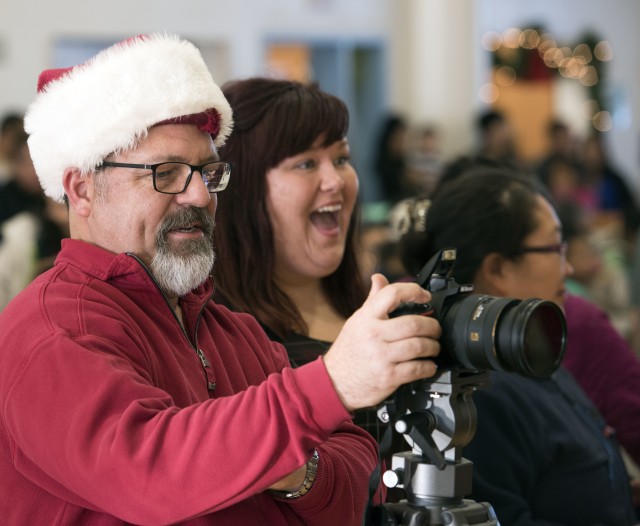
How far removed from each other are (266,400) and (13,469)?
0.38 m

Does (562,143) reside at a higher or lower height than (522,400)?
lower

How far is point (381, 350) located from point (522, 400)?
38.4 inches

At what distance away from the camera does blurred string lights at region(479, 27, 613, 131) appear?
42.0 ft

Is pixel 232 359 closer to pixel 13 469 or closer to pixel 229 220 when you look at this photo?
pixel 13 469

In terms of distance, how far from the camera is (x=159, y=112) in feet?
4.86

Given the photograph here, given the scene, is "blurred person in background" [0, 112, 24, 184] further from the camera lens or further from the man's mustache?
the camera lens

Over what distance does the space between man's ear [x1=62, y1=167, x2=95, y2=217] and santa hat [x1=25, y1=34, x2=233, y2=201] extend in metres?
0.02

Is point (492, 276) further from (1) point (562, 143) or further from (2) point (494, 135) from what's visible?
(1) point (562, 143)

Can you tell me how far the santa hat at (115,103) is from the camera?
148 centimetres

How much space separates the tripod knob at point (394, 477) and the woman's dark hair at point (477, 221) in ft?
3.31

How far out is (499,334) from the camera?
1.21 metres

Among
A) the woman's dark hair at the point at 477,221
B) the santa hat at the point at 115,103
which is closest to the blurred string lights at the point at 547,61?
the woman's dark hair at the point at 477,221

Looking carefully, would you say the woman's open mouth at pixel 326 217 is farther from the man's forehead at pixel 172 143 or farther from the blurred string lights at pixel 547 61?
the blurred string lights at pixel 547 61

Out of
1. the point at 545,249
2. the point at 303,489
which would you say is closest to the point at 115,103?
the point at 303,489
